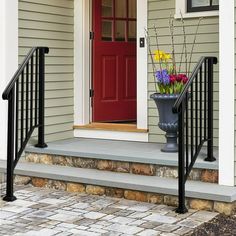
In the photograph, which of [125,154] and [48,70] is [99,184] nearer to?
[125,154]

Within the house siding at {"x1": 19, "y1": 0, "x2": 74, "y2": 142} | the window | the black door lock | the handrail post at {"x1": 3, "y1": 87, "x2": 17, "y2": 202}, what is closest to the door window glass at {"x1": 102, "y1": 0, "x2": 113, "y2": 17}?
the house siding at {"x1": 19, "y1": 0, "x2": 74, "y2": 142}

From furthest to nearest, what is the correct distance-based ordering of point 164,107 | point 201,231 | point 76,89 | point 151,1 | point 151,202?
point 76,89, point 151,1, point 164,107, point 151,202, point 201,231

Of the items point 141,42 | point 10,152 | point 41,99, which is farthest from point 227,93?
point 41,99

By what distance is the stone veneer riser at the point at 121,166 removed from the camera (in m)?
4.82

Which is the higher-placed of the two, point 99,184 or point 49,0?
point 49,0

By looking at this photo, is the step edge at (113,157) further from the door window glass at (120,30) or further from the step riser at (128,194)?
the door window glass at (120,30)

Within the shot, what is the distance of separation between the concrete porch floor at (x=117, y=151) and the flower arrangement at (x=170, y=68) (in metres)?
0.61

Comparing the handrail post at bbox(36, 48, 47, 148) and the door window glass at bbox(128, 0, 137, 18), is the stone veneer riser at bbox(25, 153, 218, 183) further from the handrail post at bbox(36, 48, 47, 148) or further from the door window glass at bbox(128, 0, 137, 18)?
the door window glass at bbox(128, 0, 137, 18)

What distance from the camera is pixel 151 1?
6051 millimetres

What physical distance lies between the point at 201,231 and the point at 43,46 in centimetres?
299

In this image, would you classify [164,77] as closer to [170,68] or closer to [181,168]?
[170,68]

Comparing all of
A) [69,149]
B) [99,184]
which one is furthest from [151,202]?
[69,149]

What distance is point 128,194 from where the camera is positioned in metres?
4.82

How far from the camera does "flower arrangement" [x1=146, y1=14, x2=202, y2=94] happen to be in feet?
17.1
